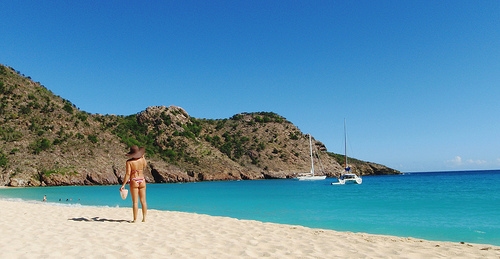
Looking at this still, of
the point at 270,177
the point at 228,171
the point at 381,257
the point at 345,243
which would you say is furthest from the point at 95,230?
the point at 270,177

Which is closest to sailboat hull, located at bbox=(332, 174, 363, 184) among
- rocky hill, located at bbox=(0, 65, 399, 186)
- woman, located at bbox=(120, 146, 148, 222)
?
rocky hill, located at bbox=(0, 65, 399, 186)

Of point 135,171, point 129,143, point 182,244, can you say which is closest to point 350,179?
point 129,143

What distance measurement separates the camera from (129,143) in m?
79.8

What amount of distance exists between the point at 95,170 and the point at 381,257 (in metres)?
64.1

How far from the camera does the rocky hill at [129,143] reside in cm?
5981

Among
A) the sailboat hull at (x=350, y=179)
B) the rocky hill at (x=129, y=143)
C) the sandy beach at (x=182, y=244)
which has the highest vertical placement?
the rocky hill at (x=129, y=143)

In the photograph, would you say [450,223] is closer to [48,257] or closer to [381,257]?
[381,257]

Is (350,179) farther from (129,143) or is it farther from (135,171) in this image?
(135,171)

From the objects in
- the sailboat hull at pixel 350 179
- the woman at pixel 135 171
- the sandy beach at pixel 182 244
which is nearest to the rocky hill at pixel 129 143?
the sailboat hull at pixel 350 179

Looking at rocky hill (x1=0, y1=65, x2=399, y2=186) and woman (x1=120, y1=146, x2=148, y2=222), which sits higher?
rocky hill (x1=0, y1=65, x2=399, y2=186)

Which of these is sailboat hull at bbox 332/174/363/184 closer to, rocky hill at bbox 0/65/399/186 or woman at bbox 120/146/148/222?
rocky hill at bbox 0/65/399/186

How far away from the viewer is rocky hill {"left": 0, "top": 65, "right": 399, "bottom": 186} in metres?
59.8

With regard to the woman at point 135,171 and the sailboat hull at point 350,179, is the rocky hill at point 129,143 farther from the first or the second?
the woman at point 135,171

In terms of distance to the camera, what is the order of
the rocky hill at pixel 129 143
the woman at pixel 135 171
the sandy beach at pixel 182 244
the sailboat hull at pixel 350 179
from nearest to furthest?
the sandy beach at pixel 182 244 < the woman at pixel 135 171 < the rocky hill at pixel 129 143 < the sailboat hull at pixel 350 179
